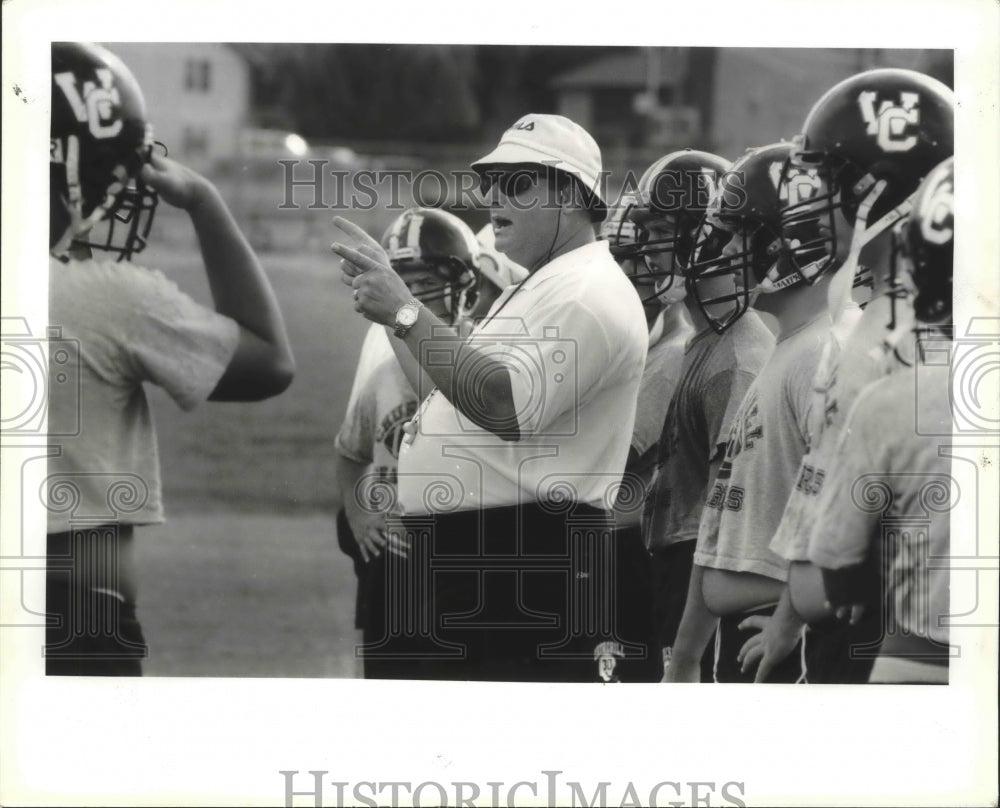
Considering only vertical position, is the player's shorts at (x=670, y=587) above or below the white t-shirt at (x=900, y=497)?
Result: below

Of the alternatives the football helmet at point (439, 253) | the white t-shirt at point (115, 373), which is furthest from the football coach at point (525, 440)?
the white t-shirt at point (115, 373)

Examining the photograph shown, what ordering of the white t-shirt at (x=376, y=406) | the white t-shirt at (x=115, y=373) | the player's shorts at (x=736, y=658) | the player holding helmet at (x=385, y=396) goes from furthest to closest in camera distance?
the white t-shirt at (x=376, y=406) → the player holding helmet at (x=385, y=396) → the white t-shirt at (x=115, y=373) → the player's shorts at (x=736, y=658)

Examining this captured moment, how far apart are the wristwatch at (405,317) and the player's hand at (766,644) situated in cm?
110

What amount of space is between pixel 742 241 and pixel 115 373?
1.61 meters

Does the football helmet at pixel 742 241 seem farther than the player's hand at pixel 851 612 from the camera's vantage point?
Yes

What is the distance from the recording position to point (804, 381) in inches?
152

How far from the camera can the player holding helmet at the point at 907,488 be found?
376cm

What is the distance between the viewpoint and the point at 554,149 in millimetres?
3996

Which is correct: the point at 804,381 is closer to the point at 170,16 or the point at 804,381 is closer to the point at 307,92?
the point at 307,92

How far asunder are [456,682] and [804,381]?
1130 millimetres

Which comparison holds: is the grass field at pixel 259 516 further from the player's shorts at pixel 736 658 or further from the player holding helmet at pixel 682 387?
the player's shorts at pixel 736 658

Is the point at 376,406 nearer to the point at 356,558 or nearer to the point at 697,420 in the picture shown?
the point at 356,558

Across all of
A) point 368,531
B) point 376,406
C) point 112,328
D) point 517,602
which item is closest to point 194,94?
point 112,328

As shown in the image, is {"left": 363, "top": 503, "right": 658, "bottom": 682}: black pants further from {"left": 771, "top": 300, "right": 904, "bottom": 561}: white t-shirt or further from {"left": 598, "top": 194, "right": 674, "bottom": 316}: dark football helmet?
{"left": 598, "top": 194, "right": 674, "bottom": 316}: dark football helmet
